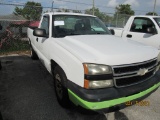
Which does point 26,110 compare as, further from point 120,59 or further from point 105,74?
point 120,59

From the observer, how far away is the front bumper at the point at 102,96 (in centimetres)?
251

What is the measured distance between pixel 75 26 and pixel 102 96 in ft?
6.86

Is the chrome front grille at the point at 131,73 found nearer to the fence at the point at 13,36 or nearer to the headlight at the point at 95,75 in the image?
the headlight at the point at 95,75

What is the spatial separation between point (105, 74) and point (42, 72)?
3272mm

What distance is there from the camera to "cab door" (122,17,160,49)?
5.92m

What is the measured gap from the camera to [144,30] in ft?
20.8

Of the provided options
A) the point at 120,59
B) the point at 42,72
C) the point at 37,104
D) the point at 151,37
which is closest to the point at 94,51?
the point at 120,59

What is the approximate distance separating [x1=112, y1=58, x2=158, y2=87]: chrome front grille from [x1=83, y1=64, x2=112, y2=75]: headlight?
0.12 meters

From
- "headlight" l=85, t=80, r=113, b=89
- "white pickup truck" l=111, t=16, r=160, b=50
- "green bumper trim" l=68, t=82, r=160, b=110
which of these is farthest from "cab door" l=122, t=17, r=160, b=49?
"headlight" l=85, t=80, r=113, b=89

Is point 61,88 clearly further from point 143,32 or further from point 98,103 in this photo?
point 143,32

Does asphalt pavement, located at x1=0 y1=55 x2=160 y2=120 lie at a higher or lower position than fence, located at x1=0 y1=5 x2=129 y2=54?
lower

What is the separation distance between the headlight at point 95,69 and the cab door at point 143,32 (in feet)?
12.8

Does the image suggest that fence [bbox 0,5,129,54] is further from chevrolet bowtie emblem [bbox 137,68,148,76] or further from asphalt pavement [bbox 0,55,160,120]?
chevrolet bowtie emblem [bbox 137,68,148,76]

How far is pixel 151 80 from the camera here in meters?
3.13
